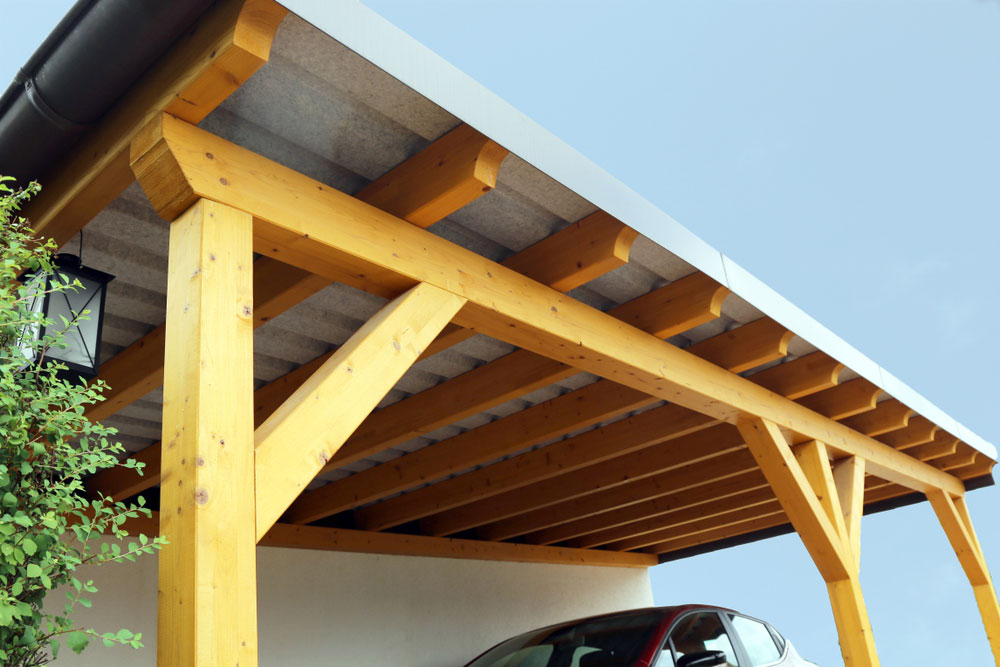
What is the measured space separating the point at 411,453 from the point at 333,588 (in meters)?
1.61

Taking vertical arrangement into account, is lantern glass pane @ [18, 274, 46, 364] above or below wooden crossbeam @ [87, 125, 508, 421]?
below

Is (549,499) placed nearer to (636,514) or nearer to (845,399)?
(636,514)

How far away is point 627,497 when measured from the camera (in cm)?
820

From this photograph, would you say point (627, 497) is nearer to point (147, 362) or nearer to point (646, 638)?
point (646, 638)

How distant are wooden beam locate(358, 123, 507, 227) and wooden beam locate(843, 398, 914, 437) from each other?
16.1ft

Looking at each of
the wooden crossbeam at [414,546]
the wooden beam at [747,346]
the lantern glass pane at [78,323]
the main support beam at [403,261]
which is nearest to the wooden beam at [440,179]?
the main support beam at [403,261]

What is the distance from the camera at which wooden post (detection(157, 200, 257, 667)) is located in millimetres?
2172

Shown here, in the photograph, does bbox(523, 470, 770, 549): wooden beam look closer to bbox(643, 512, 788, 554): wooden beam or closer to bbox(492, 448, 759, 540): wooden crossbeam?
bbox(492, 448, 759, 540): wooden crossbeam

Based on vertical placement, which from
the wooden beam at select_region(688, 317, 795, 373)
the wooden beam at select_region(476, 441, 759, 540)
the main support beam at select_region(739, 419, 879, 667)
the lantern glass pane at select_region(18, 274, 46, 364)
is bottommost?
the main support beam at select_region(739, 419, 879, 667)

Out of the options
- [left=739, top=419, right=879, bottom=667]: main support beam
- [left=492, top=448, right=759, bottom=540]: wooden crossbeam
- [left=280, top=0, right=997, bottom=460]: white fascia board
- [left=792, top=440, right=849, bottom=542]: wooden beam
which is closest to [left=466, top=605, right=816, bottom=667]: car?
[left=739, top=419, right=879, bottom=667]: main support beam

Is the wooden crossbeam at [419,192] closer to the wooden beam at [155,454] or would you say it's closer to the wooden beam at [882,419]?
the wooden beam at [155,454]

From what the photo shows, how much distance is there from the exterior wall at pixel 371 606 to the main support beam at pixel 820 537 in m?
3.83

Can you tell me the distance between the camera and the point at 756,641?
17.9 ft

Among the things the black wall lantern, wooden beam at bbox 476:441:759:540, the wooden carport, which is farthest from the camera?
wooden beam at bbox 476:441:759:540
